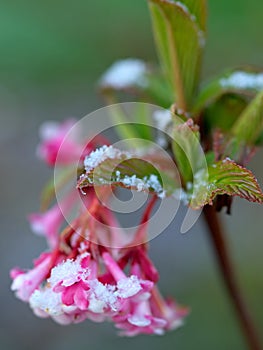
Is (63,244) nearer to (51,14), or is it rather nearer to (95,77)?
(51,14)

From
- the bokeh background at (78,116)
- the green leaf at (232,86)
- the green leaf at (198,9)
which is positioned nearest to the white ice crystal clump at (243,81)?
the green leaf at (232,86)

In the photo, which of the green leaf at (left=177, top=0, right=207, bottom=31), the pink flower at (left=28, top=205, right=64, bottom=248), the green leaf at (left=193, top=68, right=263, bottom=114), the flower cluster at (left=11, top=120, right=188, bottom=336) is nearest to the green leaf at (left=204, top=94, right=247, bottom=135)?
the green leaf at (left=193, top=68, right=263, bottom=114)

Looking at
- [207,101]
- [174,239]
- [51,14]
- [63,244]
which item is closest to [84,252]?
[63,244]

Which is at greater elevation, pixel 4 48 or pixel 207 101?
pixel 4 48

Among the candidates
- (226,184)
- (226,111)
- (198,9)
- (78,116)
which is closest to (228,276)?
(226,111)

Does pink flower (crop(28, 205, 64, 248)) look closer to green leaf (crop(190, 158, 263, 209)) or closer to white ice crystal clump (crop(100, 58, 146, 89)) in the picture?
white ice crystal clump (crop(100, 58, 146, 89))

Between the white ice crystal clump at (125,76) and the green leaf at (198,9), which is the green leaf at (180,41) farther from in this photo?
the white ice crystal clump at (125,76)

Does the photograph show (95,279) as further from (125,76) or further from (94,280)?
(125,76)
